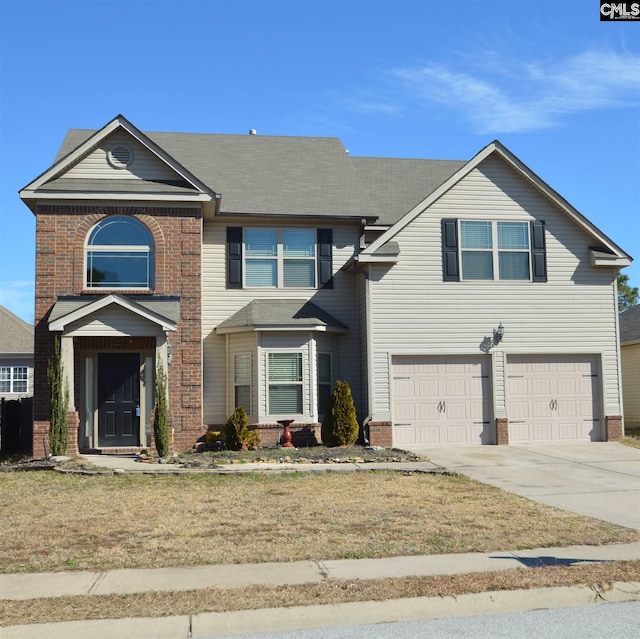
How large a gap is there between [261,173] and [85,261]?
5.86 metres

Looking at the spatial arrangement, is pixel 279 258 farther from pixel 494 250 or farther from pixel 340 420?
pixel 494 250

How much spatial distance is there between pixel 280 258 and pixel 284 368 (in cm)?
293

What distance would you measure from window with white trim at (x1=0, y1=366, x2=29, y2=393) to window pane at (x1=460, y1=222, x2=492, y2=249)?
25843mm

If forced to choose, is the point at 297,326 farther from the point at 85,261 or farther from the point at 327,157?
the point at 327,157

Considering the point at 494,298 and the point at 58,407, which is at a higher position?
the point at 494,298

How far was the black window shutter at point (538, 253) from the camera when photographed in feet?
62.2

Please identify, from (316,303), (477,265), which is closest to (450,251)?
(477,265)

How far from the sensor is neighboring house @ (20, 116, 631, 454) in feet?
58.0

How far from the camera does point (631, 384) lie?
1056 inches

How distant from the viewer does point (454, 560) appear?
8.00 metres

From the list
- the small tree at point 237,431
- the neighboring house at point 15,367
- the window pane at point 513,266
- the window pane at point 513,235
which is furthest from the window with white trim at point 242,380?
the neighboring house at point 15,367

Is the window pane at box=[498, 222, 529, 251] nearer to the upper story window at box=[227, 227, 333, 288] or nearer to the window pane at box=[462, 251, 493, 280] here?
the window pane at box=[462, 251, 493, 280]

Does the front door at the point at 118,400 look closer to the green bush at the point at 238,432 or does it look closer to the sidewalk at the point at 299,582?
the green bush at the point at 238,432

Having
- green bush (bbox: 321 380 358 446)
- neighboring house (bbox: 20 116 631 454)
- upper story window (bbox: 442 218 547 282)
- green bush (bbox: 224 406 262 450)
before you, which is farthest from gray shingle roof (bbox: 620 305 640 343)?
green bush (bbox: 224 406 262 450)
